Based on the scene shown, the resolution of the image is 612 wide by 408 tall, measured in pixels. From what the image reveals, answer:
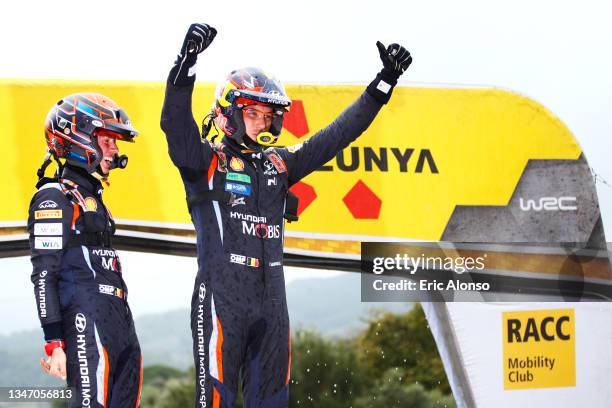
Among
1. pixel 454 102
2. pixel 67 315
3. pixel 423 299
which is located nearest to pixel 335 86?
pixel 454 102

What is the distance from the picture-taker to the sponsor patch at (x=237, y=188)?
136 inches

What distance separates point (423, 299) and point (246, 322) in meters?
1.99

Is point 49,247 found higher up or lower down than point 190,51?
lower down

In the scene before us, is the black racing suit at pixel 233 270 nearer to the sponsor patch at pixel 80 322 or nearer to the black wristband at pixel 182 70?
the black wristband at pixel 182 70

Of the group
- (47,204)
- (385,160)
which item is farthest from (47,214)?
(385,160)

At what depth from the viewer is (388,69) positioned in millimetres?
3691

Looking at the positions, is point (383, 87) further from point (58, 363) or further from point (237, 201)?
point (58, 363)

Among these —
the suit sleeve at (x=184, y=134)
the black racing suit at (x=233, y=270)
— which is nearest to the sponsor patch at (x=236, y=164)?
the black racing suit at (x=233, y=270)

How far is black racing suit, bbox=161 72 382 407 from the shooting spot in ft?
10.7

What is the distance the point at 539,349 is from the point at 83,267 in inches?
119

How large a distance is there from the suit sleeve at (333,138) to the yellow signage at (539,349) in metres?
→ 2.01

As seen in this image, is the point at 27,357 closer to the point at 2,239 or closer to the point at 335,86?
the point at 2,239

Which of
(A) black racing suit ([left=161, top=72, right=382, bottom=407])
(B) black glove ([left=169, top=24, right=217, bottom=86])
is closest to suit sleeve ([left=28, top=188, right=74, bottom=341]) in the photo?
(A) black racing suit ([left=161, top=72, right=382, bottom=407])

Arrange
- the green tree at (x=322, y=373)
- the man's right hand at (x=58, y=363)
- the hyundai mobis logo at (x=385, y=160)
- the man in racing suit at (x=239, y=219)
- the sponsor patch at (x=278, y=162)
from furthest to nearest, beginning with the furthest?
the green tree at (x=322, y=373)
the hyundai mobis logo at (x=385, y=160)
the sponsor patch at (x=278, y=162)
the man in racing suit at (x=239, y=219)
the man's right hand at (x=58, y=363)
